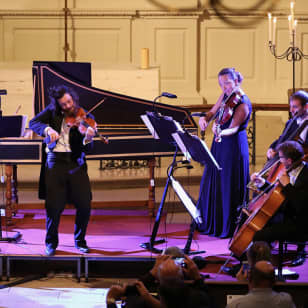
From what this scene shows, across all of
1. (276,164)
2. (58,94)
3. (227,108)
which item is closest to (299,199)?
(276,164)

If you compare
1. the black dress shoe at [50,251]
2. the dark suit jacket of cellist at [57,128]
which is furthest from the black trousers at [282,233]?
the black dress shoe at [50,251]

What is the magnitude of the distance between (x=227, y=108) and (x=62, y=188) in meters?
1.66

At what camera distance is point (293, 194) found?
5102mm

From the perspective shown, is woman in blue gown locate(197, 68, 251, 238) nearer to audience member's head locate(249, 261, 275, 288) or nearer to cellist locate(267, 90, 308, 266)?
cellist locate(267, 90, 308, 266)

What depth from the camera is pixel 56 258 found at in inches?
231

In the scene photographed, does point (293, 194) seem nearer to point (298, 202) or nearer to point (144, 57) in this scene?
point (298, 202)

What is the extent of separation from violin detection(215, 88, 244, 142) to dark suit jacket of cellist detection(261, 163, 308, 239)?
3.54ft

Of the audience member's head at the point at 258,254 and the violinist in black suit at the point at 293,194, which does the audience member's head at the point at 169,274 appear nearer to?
the audience member's head at the point at 258,254

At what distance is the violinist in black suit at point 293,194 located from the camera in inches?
201

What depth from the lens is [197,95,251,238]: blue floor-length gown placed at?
6.19 m

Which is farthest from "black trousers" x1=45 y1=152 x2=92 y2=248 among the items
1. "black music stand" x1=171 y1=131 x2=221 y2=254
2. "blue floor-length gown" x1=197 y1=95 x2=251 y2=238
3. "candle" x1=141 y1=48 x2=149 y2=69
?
"candle" x1=141 y1=48 x2=149 y2=69

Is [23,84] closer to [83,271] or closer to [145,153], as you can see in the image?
[145,153]

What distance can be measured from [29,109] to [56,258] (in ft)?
11.2

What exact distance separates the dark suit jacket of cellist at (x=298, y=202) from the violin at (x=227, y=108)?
108 cm
